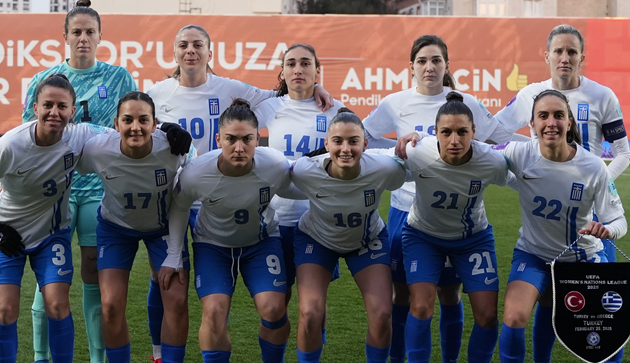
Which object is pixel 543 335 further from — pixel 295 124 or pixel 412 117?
pixel 295 124

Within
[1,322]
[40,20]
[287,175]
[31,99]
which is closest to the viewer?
[1,322]

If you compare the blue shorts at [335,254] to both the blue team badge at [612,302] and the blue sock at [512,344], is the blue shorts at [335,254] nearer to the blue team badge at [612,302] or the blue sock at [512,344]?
the blue sock at [512,344]

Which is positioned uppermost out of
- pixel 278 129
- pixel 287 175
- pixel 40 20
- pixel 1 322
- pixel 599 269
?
pixel 40 20

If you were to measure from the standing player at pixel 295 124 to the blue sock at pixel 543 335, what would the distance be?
143 centimetres

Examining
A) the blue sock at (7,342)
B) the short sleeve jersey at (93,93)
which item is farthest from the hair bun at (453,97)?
the blue sock at (7,342)

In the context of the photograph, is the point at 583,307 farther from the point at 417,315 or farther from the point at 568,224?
the point at 417,315

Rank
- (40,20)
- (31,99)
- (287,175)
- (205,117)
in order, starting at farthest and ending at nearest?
1. (40,20)
2. (205,117)
3. (31,99)
4. (287,175)

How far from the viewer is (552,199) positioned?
3.94m

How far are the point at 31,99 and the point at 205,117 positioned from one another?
101cm

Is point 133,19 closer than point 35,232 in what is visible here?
No

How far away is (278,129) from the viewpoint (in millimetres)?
4594

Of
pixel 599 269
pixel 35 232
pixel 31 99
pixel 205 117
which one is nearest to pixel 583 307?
pixel 599 269

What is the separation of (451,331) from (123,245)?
1907 mm

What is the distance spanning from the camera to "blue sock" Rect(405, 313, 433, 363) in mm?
3885
